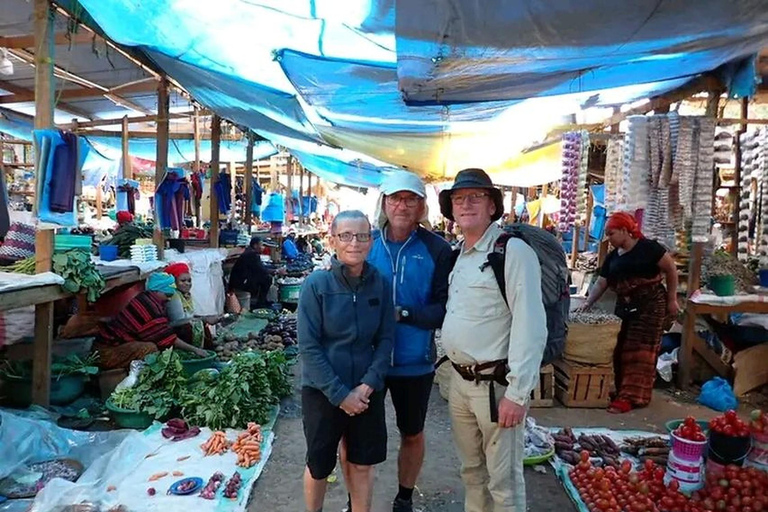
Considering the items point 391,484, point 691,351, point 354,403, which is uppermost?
point 354,403

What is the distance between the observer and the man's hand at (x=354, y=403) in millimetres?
→ 2598

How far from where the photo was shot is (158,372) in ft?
15.7

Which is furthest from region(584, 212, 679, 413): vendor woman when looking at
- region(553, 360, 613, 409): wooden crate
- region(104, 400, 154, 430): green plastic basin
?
region(104, 400, 154, 430): green plastic basin

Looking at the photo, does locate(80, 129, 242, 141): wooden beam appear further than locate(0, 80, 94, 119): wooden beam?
Yes

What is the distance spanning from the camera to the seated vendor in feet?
20.0

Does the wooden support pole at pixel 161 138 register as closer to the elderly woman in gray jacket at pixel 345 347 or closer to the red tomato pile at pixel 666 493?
the elderly woman in gray jacket at pixel 345 347

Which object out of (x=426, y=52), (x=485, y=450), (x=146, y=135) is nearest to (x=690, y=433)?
(x=485, y=450)

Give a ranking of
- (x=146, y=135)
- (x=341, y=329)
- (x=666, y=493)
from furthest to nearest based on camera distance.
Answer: (x=146, y=135) < (x=666, y=493) < (x=341, y=329)

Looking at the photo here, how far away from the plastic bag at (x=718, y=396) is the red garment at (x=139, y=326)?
17.5 feet

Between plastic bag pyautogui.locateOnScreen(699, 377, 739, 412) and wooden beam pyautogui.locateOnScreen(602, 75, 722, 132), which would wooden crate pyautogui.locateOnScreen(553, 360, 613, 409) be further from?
wooden beam pyautogui.locateOnScreen(602, 75, 722, 132)

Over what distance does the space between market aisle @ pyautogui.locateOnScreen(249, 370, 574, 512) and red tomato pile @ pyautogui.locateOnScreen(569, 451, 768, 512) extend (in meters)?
0.23

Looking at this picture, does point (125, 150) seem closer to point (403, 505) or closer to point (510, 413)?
point (403, 505)

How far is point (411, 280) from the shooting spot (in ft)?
9.44

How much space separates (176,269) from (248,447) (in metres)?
3.42
